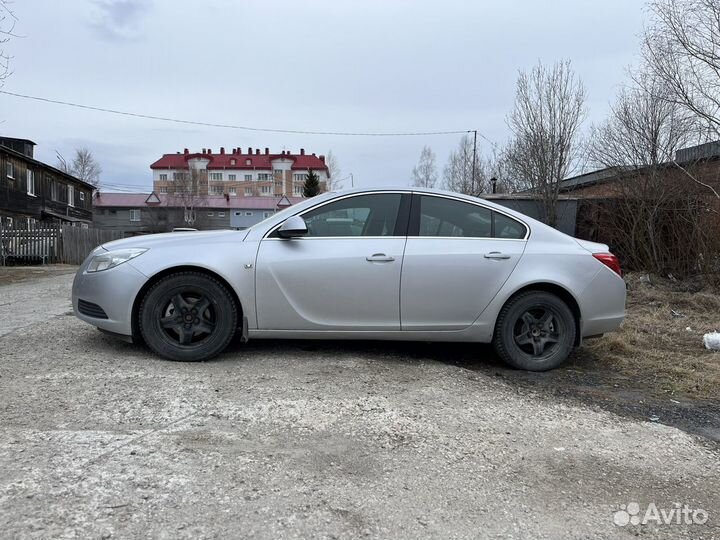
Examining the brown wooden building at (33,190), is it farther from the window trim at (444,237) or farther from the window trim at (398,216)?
the window trim at (444,237)

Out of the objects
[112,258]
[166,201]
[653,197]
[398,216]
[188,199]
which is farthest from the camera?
[166,201]

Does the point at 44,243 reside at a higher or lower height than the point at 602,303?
higher

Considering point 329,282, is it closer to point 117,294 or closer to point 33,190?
point 117,294

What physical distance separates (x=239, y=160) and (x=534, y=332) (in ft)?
303

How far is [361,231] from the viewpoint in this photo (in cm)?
446

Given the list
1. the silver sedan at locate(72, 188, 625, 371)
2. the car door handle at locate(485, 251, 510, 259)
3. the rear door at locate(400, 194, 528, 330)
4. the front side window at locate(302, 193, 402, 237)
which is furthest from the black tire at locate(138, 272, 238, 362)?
the car door handle at locate(485, 251, 510, 259)

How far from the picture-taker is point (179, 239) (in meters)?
4.41

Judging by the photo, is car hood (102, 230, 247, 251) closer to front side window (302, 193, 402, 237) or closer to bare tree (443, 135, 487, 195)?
front side window (302, 193, 402, 237)

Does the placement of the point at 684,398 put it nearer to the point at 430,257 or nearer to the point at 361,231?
the point at 430,257

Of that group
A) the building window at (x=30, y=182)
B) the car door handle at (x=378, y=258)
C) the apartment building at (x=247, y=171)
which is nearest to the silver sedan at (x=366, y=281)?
the car door handle at (x=378, y=258)

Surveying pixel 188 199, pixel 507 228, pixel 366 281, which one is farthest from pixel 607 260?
pixel 188 199

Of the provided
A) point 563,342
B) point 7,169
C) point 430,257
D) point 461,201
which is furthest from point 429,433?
point 7,169

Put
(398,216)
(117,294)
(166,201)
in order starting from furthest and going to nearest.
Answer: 1. (166,201)
2. (398,216)
3. (117,294)

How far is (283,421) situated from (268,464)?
55 centimetres
